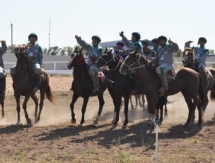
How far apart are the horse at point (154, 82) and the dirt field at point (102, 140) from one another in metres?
0.77

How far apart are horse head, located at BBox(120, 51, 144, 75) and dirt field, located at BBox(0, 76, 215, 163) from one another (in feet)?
5.99

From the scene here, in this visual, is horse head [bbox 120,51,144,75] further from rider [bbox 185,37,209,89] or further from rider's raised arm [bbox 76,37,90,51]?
rider [bbox 185,37,209,89]

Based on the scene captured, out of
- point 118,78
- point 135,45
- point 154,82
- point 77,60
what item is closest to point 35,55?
point 77,60

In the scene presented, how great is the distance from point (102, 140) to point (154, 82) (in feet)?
8.83

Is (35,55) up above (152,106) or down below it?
above

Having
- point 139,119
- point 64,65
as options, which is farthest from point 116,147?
point 64,65

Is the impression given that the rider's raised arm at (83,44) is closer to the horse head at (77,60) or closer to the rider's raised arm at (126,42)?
the horse head at (77,60)

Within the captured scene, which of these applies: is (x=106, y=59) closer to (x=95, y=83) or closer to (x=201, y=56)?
(x=95, y=83)

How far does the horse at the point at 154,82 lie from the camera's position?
1209cm

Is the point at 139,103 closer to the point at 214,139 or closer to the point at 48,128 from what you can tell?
the point at 48,128

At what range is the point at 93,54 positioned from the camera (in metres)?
13.5

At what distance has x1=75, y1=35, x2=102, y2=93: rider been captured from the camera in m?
13.3

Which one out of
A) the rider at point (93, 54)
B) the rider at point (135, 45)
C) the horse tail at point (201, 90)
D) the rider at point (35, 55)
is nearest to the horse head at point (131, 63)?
the rider at point (135, 45)

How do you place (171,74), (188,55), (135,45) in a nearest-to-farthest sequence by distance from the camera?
(135,45) → (171,74) → (188,55)
